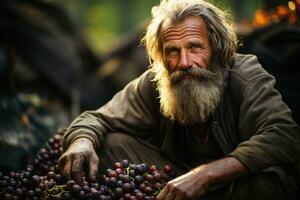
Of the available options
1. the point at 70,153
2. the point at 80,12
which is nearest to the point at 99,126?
the point at 70,153

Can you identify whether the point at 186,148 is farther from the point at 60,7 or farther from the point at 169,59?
the point at 60,7

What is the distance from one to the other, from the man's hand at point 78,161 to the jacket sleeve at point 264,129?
101 centimetres

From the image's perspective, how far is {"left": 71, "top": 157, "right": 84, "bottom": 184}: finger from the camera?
411 cm

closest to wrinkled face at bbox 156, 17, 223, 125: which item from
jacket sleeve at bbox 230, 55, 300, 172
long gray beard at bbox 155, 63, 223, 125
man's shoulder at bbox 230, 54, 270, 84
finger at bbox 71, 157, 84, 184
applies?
long gray beard at bbox 155, 63, 223, 125

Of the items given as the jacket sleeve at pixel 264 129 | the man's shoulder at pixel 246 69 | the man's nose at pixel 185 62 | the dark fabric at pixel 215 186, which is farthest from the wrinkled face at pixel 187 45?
the dark fabric at pixel 215 186

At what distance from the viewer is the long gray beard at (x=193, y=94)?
4.37 meters

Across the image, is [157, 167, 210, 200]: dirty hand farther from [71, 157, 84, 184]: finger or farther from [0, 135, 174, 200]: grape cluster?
[71, 157, 84, 184]: finger

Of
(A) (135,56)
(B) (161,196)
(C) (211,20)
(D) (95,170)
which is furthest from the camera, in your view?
(A) (135,56)

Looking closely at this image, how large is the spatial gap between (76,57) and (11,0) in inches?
54.6

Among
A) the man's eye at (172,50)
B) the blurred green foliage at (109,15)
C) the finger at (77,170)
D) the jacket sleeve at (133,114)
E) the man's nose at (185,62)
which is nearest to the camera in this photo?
the finger at (77,170)

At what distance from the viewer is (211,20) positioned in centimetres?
451

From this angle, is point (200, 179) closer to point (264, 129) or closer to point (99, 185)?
point (264, 129)

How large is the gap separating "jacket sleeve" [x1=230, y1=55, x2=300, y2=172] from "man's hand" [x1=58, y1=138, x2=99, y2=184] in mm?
1013

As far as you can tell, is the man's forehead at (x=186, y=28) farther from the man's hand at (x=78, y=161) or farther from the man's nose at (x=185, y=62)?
the man's hand at (x=78, y=161)
